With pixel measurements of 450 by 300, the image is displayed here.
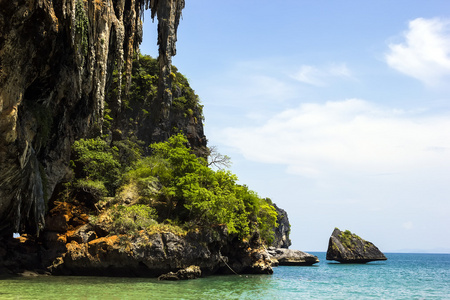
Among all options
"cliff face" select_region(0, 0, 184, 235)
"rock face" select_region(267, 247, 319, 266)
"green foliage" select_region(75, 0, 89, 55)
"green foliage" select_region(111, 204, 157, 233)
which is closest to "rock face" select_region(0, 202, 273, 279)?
"green foliage" select_region(111, 204, 157, 233)

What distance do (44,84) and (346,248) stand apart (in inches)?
2533

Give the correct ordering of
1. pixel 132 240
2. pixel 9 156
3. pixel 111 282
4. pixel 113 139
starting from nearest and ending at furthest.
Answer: pixel 9 156, pixel 111 282, pixel 132 240, pixel 113 139

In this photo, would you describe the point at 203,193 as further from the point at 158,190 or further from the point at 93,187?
the point at 93,187

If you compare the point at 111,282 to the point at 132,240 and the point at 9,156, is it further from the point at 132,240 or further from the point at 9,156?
the point at 9,156

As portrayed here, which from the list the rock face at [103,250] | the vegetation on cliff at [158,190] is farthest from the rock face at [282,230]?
the rock face at [103,250]

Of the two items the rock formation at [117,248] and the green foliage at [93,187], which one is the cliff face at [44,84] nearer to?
the rock formation at [117,248]

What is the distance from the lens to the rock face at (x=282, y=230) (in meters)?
105

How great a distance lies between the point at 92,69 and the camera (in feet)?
71.4

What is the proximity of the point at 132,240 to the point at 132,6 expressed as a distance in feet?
62.8

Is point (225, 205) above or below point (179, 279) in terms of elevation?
above

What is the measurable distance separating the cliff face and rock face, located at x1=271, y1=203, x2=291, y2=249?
83750 millimetres

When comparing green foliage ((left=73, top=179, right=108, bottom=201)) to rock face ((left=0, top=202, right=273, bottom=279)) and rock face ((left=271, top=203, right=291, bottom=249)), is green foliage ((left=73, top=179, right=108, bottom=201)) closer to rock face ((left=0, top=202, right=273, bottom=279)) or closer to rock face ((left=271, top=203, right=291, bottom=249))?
rock face ((left=0, top=202, right=273, bottom=279))

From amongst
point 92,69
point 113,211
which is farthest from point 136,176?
point 92,69

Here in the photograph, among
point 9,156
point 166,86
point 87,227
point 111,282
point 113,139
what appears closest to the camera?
point 9,156
